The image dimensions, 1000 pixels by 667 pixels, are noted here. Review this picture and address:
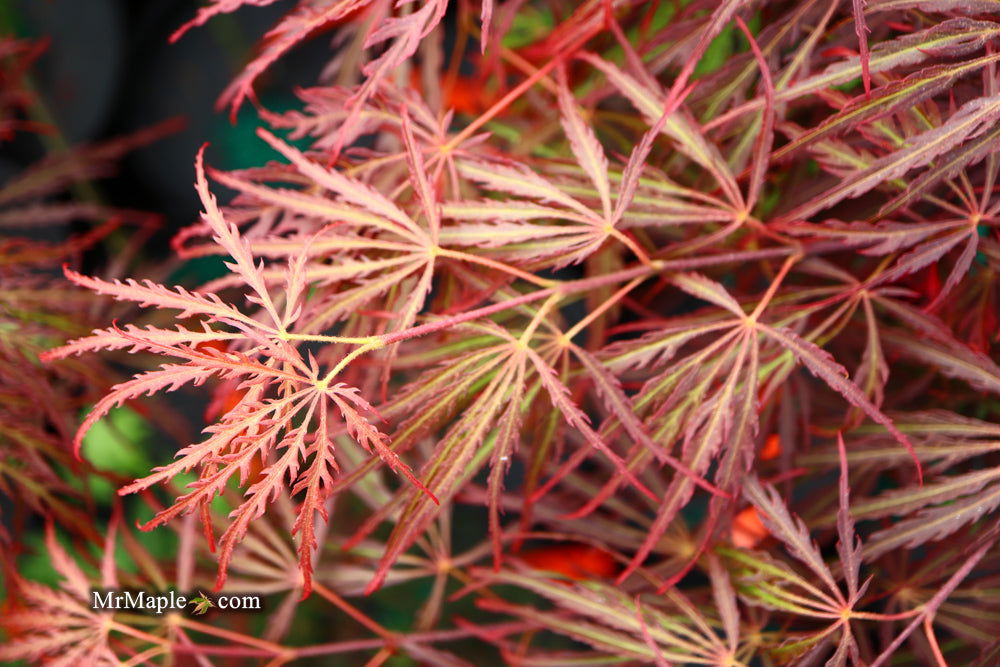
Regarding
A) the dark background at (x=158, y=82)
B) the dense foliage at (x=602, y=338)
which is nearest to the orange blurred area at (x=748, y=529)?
the dense foliage at (x=602, y=338)

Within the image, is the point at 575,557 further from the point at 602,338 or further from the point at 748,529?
the point at 602,338

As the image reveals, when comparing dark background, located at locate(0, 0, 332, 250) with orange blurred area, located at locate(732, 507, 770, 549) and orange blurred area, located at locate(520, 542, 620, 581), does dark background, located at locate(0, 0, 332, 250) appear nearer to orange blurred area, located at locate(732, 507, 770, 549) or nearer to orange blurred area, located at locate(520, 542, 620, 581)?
orange blurred area, located at locate(520, 542, 620, 581)

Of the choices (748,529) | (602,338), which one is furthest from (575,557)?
(602,338)

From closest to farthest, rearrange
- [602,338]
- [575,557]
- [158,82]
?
[602,338]
[575,557]
[158,82]

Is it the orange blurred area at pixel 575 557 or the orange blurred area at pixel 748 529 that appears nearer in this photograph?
the orange blurred area at pixel 748 529

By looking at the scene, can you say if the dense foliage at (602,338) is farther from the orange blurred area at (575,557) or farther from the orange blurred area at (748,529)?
the orange blurred area at (575,557)

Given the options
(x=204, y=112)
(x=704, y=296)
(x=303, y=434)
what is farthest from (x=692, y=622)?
(x=204, y=112)

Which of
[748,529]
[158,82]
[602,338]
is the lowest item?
[748,529]

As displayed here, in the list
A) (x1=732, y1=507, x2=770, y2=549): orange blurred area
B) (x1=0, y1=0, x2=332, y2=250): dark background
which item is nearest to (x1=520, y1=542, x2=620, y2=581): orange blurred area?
(x1=732, y1=507, x2=770, y2=549): orange blurred area

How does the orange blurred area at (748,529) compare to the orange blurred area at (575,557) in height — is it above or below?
above
